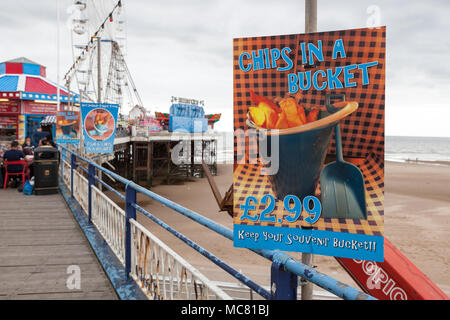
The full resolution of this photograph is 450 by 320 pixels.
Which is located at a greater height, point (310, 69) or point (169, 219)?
point (310, 69)

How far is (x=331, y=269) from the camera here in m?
10.9

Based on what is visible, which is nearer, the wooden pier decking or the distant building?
the wooden pier decking

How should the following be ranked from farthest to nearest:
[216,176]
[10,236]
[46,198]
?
[216,176] → [46,198] → [10,236]

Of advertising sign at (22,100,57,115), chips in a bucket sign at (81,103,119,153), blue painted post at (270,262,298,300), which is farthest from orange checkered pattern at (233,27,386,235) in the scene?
advertising sign at (22,100,57,115)

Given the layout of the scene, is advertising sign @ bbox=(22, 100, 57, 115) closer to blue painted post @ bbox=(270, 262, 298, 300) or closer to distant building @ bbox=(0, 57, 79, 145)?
distant building @ bbox=(0, 57, 79, 145)

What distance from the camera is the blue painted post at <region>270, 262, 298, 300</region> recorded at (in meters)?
1.67

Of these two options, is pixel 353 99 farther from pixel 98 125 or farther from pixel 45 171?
pixel 45 171

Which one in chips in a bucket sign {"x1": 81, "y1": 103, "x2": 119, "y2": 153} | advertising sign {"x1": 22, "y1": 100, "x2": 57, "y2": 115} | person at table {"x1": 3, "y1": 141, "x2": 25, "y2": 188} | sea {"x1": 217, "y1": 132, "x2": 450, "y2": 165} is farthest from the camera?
sea {"x1": 217, "y1": 132, "x2": 450, "y2": 165}

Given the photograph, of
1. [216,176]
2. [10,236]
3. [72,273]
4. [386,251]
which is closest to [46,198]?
[10,236]

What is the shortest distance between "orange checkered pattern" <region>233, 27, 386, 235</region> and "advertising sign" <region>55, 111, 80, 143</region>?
9.47 m

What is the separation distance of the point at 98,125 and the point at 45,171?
191cm
